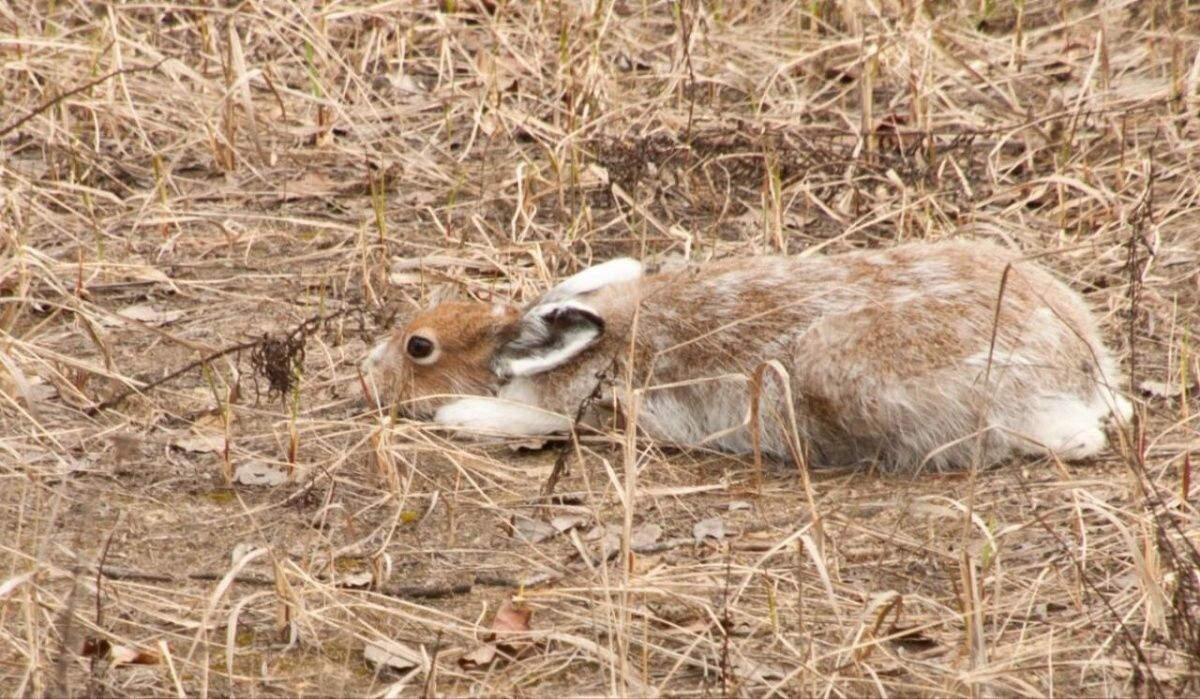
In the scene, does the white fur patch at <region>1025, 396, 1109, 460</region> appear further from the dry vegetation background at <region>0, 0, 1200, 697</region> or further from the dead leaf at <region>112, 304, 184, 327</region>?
the dead leaf at <region>112, 304, 184, 327</region>

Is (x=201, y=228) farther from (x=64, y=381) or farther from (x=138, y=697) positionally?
(x=138, y=697)

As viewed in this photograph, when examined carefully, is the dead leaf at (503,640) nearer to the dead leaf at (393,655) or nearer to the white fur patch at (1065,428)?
the dead leaf at (393,655)

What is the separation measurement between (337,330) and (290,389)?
1024mm

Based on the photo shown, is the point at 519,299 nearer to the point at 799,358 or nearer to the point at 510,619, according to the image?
the point at 799,358

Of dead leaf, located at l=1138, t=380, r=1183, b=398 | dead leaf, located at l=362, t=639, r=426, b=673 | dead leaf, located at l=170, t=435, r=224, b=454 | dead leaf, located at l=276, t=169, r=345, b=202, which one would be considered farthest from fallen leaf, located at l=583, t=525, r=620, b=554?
dead leaf, located at l=276, t=169, r=345, b=202

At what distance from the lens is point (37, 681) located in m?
3.89

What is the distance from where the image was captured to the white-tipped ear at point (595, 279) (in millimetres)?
6164

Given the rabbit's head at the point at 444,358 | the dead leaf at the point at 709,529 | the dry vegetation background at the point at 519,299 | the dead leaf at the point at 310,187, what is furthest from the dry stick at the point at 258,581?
the dead leaf at the point at 310,187

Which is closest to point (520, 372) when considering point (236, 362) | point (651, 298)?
point (651, 298)

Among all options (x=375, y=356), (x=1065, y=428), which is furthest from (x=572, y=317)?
(x=1065, y=428)

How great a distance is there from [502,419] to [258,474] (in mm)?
924

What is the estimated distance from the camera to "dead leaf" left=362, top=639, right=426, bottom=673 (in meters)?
4.29

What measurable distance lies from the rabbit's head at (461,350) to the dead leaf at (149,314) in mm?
985

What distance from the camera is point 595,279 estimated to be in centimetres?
622
